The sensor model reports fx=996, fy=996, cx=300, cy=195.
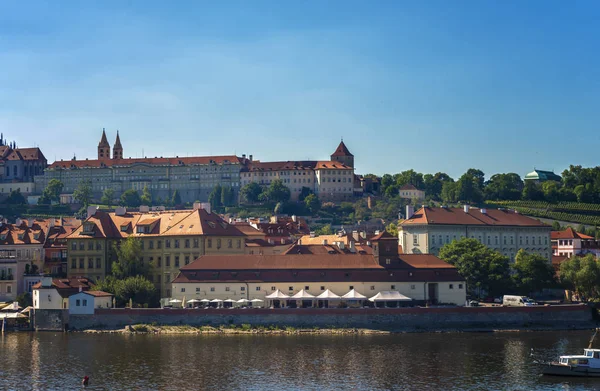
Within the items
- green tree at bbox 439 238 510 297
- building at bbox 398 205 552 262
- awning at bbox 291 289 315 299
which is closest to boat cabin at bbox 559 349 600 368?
awning at bbox 291 289 315 299

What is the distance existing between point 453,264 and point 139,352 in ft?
120

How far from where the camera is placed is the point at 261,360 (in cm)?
6481

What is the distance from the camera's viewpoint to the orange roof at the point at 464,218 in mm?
113812

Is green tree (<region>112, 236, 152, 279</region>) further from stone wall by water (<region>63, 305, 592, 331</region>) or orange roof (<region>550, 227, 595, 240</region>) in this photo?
orange roof (<region>550, 227, 595, 240</region>)

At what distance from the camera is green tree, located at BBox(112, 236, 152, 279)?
9262cm

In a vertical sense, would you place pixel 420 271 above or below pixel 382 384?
above

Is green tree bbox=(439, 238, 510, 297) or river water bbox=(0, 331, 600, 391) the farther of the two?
green tree bbox=(439, 238, 510, 297)

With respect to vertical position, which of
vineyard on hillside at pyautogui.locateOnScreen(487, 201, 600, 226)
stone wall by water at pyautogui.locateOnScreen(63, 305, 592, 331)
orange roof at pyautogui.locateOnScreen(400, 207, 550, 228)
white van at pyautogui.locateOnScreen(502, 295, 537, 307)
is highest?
vineyard on hillside at pyautogui.locateOnScreen(487, 201, 600, 226)

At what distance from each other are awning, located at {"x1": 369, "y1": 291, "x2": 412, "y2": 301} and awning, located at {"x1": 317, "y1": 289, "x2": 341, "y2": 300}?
9.70 ft

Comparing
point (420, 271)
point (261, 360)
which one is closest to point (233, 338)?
point (261, 360)

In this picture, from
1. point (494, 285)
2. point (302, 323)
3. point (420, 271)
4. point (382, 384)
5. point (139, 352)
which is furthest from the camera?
point (494, 285)

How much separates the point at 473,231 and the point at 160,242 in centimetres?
3818

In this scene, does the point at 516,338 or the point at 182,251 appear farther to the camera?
→ the point at 182,251

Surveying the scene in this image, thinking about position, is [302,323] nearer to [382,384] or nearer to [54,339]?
[54,339]
